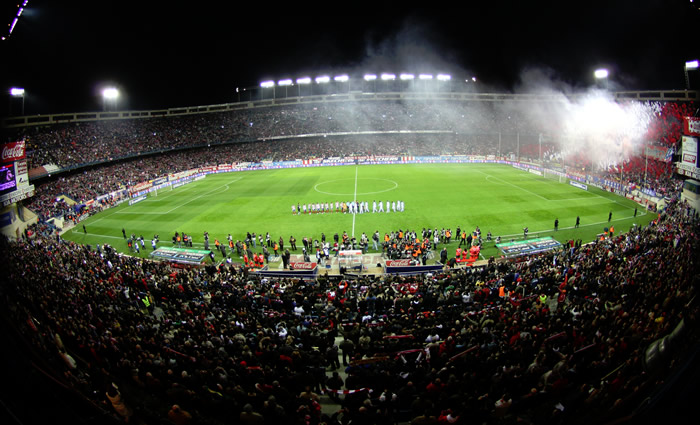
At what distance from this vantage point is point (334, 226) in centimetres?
3294

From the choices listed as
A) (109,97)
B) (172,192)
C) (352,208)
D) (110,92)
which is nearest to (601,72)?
(352,208)

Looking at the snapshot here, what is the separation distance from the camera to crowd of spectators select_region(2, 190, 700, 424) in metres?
5.68

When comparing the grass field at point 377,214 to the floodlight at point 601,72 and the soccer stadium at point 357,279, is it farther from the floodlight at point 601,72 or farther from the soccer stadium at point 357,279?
the floodlight at point 601,72

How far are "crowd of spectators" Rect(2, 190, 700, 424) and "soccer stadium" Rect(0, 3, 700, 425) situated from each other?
67 mm

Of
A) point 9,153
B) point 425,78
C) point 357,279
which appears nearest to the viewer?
point 9,153

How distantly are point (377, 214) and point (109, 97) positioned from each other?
68668mm

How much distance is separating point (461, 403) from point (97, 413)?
615 cm

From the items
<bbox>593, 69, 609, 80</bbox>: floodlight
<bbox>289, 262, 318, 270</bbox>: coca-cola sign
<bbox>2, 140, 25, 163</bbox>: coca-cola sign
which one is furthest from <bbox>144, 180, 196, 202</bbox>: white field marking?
<bbox>593, 69, 609, 80</bbox>: floodlight

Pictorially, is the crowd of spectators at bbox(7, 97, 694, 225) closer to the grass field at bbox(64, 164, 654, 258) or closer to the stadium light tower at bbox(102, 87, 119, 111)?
the stadium light tower at bbox(102, 87, 119, 111)

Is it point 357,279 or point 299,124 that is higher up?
point 299,124

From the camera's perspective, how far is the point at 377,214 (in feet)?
118

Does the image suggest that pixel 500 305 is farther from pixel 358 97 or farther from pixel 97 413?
pixel 358 97

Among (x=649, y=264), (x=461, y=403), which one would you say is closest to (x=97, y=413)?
(x=461, y=403)

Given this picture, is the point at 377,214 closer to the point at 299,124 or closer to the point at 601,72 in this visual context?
the point at 601,72
